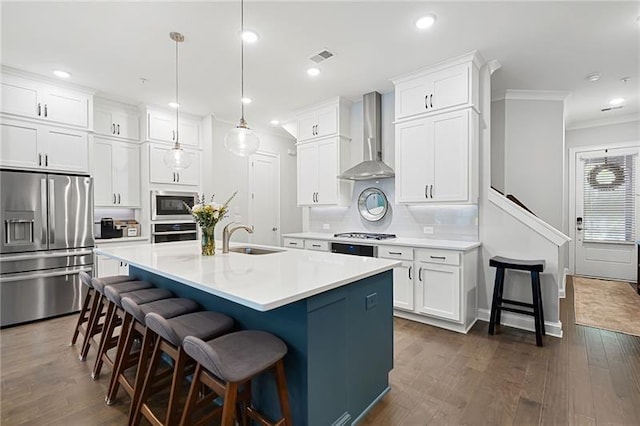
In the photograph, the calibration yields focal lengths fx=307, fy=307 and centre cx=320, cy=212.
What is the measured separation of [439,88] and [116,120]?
4443mm

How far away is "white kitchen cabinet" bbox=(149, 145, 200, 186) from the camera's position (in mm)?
4664

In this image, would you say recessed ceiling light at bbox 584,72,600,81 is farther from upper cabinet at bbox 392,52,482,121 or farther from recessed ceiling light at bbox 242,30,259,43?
recessed ceiling light at bbox 242,30,259,43

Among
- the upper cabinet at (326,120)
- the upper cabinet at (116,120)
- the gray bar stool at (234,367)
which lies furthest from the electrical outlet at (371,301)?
the upper cabinet at (116,120)

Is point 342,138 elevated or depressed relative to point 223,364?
elevated

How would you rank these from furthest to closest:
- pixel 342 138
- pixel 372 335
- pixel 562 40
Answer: pixel 342 138 < pixel 562 40 < pixel 372 335

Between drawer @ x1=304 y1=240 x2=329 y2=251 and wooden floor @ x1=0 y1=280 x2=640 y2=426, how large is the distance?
4.82ft

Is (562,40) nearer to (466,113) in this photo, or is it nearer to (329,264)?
(466,113)

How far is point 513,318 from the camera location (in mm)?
3367

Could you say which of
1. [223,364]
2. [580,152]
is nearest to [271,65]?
[223,364]

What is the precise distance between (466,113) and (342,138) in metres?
1.79

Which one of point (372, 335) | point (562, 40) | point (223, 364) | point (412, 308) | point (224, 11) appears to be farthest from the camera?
point (412, 308)

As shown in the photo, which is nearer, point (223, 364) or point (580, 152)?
point (223, 364)

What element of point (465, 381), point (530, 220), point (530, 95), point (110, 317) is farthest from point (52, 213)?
point (530, 95)

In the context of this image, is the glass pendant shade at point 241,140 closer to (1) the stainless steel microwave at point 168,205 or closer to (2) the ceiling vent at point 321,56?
(2) the ceiling vent at point 321,56
